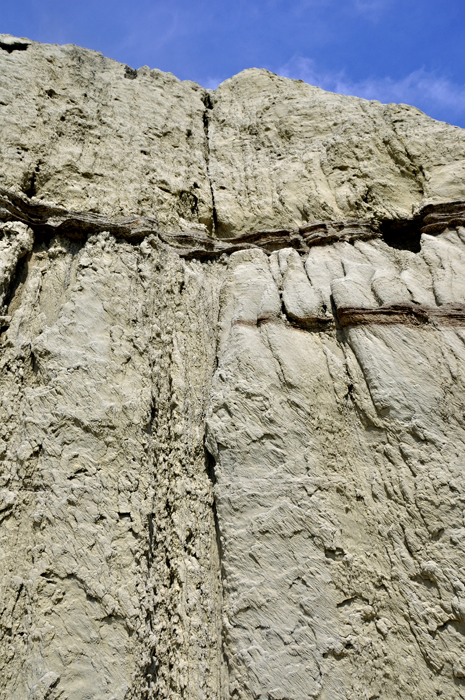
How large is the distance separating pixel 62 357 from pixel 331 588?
3.14 metres

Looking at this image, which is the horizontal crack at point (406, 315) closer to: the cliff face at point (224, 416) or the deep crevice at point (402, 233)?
the cliff face at point (224, 416)

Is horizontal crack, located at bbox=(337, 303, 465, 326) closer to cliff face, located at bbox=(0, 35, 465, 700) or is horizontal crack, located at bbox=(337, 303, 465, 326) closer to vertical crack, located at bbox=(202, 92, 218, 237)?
cliff face, located at bbox=(0, 35, 465, 700)

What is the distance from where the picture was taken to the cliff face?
3.26m

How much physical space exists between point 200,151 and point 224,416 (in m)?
4.77

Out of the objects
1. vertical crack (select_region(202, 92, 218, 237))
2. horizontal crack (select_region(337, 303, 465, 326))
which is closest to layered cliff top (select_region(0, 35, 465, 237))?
vertical crack (select_region(202, 92, 218, 237))

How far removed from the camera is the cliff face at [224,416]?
326cm

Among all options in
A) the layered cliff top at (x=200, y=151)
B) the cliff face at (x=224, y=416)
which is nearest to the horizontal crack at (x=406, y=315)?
the cliff face at (x=224, y=416)

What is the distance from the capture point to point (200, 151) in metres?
7.01

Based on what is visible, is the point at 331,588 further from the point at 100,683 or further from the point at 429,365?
the point at 429,365

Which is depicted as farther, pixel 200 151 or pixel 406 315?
pixel 200 151

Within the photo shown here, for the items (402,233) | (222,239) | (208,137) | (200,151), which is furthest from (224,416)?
(208,137)

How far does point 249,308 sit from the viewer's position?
16.5 ft

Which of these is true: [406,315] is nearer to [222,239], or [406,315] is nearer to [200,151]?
[222,239]

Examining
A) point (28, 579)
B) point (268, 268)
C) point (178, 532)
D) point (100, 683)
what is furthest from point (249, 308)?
point (100, 683)
